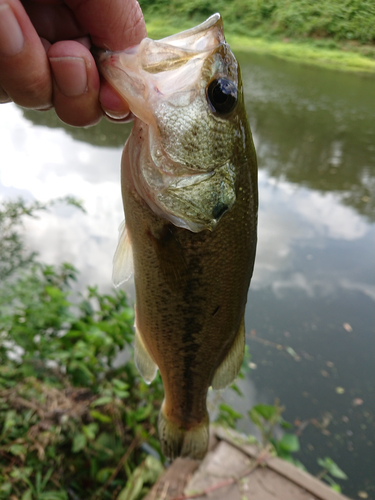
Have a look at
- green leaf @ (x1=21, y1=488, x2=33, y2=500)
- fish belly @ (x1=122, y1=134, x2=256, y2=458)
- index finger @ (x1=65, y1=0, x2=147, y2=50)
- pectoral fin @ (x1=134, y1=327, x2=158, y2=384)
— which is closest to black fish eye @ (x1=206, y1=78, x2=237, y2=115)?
fish belly @ (x1=122, y1=134, x2=256, y2=458)

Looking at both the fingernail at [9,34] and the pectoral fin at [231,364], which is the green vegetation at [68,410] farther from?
the fingernail at [9,34]

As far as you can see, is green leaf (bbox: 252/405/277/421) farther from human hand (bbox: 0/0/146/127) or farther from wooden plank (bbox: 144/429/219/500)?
human hand (bbox: 0/0/146/127)

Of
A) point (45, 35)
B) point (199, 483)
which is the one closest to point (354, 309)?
point (199, 483)

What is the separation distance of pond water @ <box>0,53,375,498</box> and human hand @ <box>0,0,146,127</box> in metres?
2.74

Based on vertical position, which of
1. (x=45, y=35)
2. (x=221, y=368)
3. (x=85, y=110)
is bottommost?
(x=221, y=368)

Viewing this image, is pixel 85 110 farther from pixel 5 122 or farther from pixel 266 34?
pixel 266 34

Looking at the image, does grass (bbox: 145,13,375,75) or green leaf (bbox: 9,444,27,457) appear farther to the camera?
grass (bbox: 145,13,375,75)

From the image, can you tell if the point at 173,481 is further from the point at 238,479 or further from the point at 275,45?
the point at 275,45

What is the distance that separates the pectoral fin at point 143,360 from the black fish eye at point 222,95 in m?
0.91

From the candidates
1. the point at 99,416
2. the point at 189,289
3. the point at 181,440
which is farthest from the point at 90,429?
the point at 189,289

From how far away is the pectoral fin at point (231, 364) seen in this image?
1.42 metres

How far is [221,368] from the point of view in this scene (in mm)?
1450

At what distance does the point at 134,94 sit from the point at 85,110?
0.78ft

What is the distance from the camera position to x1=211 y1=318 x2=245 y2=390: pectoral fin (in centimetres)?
142
